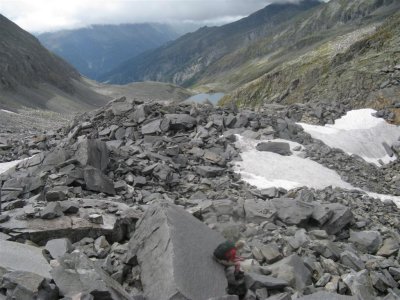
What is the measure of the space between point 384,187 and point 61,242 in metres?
22.1

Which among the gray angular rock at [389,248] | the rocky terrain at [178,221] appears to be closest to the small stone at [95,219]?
the rocky terrain at [178,221]

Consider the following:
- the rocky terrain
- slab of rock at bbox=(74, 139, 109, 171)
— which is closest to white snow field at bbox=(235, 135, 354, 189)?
the rocky terrain

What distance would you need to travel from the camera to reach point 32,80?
153250mm

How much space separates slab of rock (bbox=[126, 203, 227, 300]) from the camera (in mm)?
9945

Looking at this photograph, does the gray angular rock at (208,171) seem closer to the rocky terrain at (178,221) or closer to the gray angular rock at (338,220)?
the rocky terrain at (178,221)

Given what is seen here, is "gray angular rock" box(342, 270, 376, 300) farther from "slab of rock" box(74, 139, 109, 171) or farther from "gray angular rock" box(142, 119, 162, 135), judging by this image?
"gray angular rock" box(142, 119, 162, 135)

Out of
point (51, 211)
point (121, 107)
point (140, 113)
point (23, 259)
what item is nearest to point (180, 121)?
point (140, 113)

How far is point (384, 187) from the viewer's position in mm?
27984

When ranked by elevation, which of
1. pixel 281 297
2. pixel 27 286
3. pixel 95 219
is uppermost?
pixel 27 286

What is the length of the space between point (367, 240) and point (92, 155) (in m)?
12.7

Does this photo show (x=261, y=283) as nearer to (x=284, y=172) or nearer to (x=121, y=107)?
(x=284, y=172)

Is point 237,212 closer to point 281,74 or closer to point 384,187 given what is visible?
point 384,187

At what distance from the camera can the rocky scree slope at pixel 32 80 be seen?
131 m

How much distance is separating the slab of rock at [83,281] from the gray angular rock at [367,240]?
10.1 metres
